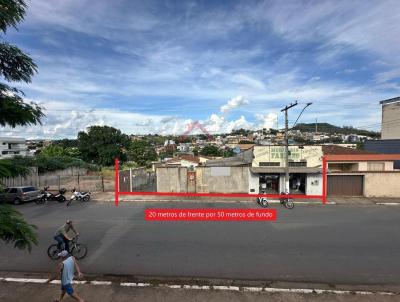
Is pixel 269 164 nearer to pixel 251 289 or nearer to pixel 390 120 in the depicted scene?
pixel 251 289

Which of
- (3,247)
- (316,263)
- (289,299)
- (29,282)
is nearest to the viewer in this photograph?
(289,299)

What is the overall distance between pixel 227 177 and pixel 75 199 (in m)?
12.4

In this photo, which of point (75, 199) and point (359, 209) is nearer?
point (359, 209)

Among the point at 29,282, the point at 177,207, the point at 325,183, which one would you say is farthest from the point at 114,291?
the point at 325,183

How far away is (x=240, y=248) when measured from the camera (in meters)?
9.23

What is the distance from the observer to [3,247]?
947 centimetres

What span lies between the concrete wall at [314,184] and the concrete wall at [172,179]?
34.6 ft

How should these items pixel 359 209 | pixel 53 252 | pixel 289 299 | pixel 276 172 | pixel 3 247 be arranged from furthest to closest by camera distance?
1. pixel 276 172
2. pixel 359 209
3. pixel 3 247
4. pixel 53 252
5. pixel 289 299

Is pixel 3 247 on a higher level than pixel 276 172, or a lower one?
lower

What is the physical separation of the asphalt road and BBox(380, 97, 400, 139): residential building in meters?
27.9

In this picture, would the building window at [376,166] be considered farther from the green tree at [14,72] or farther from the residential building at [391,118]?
the green tree at [14,72]

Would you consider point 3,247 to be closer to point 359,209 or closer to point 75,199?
point 75,199

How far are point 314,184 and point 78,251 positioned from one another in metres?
18.2

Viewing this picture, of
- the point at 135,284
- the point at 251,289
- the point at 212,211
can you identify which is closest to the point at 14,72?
the point at 135,284
